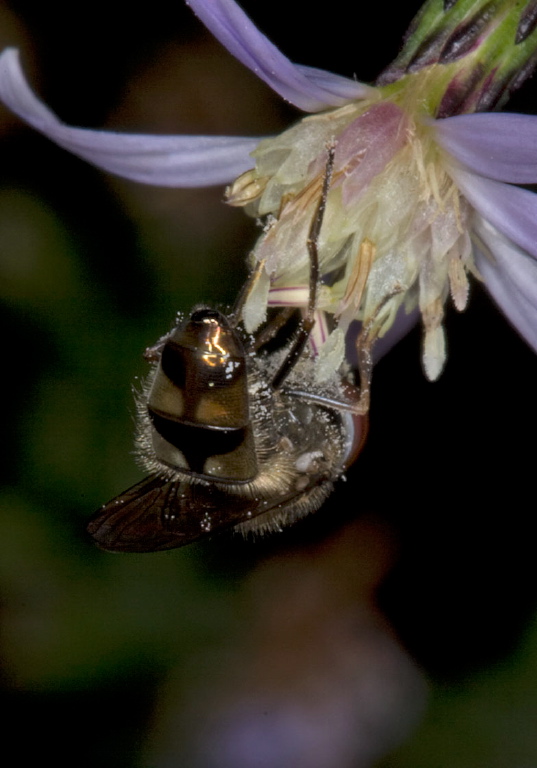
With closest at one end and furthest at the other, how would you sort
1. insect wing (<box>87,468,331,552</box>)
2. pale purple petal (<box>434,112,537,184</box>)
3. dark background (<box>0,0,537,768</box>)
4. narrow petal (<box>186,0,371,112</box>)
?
pale purple petal (<box>434,112,537,184</box>), narrow petal (<box>186,0,371,112</box>), insect wing (<box>87,468,331,552</box>), dark background (<box>0,0,537,768</box>)

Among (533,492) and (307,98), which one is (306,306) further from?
(533,492)

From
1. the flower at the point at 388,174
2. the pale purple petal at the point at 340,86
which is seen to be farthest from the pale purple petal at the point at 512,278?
the pale purple petal at the point at 340,86

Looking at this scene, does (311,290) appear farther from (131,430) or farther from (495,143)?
(131,430)

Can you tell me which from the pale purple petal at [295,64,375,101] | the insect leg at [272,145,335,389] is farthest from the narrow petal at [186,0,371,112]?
the insect leg at [272,145,335,389]

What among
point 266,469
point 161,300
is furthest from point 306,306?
point 161,300

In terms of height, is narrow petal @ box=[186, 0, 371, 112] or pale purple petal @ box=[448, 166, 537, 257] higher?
narrow petal @ box=[186, 0, 371, 112]

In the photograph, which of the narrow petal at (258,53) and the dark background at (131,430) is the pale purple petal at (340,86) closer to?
the narrow petal at (258,53)

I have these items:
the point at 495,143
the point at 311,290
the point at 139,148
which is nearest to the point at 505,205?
the point at 495,143

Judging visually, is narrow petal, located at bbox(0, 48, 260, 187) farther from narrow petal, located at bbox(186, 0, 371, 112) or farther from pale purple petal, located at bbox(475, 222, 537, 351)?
pale purple petal, located at bbox(475, 222, 537, 351)
